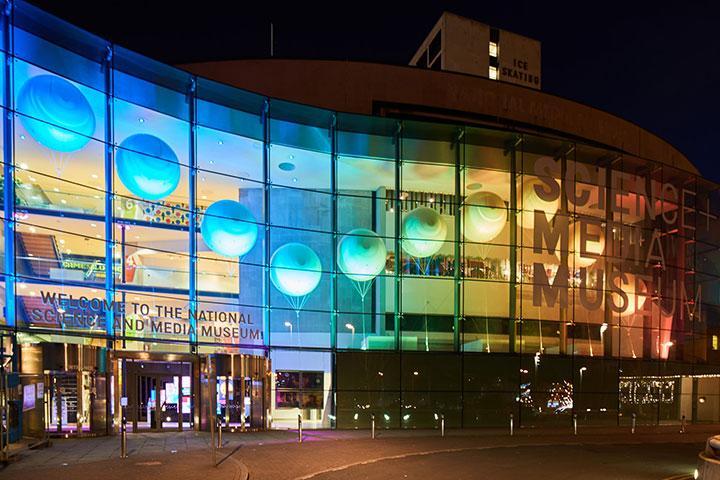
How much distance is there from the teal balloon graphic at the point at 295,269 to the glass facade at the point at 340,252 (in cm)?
7

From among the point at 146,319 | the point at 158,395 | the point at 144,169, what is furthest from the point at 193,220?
the point at 158,395

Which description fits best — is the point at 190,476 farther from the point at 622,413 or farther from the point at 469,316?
the point at 622,413

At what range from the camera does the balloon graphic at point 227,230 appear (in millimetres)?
20203

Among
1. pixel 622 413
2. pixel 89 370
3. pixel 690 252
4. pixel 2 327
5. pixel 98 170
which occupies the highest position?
pixel 98 170

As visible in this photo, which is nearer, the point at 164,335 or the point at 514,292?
the point at 164,335

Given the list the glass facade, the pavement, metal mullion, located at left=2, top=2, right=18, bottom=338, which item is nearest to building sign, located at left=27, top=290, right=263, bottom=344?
the glass facade

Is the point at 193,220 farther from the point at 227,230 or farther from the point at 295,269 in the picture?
the point at 295,269

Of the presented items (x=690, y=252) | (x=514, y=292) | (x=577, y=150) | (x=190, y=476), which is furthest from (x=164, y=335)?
(x=690, y=252)

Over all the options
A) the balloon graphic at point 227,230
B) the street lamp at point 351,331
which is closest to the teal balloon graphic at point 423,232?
the street lamp at point 351,331

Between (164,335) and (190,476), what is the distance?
29.8ft

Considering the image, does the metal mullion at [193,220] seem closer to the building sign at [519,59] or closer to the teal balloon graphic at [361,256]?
the teal balloon graphic at [361,256]

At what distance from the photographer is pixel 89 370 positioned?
19547 mm

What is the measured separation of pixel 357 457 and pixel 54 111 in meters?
12.1

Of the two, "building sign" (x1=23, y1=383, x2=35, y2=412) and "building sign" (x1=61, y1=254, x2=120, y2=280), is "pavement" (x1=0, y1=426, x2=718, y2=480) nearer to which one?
"building sign" (x1=23, y1=383, x2=35, y2=412)
